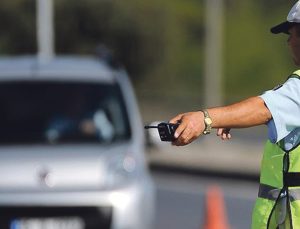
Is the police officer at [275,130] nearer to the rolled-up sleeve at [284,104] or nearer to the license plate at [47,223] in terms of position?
the rolled-up sleeve at [284,104]

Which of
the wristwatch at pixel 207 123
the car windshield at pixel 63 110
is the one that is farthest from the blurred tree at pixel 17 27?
the wristwatch at pixel 207 123

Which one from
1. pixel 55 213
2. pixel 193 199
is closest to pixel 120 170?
pixel 55 213

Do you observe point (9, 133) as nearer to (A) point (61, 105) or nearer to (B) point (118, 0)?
(A) point (61, 105)

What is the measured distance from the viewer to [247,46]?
44500 millimetres

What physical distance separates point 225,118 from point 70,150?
16.0 feet

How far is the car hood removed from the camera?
8672 millimetres

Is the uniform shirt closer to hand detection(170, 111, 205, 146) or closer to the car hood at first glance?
hand detection(170, 111, 205, 146)

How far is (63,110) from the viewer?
9305 millimetres

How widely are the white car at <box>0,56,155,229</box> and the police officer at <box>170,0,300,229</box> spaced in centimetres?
422

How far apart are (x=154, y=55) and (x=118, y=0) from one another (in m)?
2.15

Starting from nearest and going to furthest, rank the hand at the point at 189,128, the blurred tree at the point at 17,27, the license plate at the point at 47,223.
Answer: the hand at the point at 189,128, the license plate at the point at 47,223, the blurred tree at the point at 17,27

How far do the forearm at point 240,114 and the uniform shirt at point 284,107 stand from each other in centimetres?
4

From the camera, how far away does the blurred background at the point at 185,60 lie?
19359mm

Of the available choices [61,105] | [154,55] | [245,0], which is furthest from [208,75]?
[61,105]
